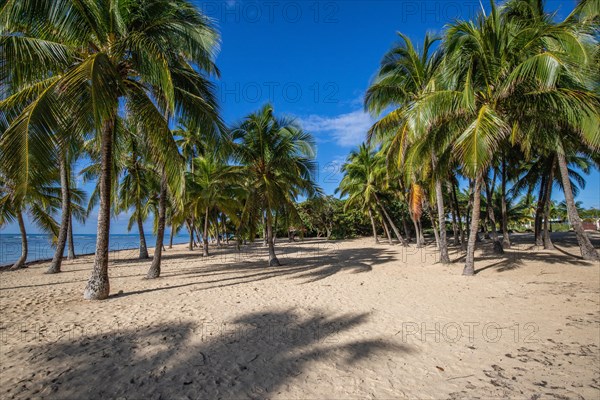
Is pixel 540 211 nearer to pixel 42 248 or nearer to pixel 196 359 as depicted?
pixel 196 359

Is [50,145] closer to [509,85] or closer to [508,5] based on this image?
[509,85]

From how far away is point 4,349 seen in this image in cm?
400

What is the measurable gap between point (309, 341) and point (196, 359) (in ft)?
5.69

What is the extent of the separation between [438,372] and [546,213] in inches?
591

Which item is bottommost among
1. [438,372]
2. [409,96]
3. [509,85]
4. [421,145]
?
[438,372]

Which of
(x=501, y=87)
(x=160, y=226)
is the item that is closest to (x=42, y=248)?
(x=160, y=226)

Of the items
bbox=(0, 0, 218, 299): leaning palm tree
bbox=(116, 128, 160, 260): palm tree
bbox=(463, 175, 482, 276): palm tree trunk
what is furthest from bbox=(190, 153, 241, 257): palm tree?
bbox=(463, 175, 482, 276): palm tree trunk

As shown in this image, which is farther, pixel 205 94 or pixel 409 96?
pixel 409 96

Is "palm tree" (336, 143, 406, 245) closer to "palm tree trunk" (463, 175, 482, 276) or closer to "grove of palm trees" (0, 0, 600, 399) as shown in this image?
"grove of palm trees" (0, 0, 600, 399)

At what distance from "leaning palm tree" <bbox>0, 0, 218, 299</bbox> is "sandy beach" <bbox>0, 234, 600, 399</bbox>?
213 cm

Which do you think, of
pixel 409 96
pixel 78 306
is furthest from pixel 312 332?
pixel 409 96

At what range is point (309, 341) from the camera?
4.37 m

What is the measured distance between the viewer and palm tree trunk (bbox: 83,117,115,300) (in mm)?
6625

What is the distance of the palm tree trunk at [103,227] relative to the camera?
6.62 m
